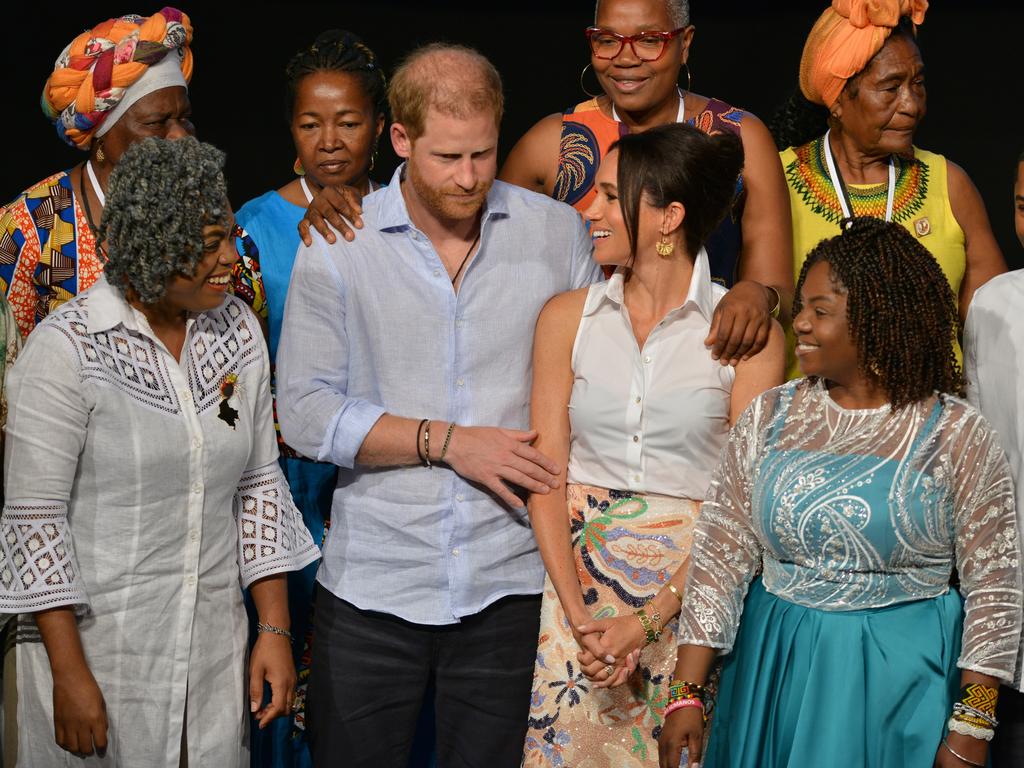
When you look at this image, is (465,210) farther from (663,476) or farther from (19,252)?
(19,252)

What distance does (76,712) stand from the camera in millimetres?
2641

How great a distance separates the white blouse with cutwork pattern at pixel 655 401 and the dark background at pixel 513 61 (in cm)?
247

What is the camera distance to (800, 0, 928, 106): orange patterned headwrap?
3574 millimetres

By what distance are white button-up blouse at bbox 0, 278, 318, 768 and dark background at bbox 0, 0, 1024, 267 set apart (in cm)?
248

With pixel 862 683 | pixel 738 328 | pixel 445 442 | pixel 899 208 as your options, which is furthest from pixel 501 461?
pixel 899 208

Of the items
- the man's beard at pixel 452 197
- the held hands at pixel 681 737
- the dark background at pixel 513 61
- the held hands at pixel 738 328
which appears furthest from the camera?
the dark background at pixel 513 61

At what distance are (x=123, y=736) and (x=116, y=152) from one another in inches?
53.9

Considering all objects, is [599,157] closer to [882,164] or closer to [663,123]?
[663,123]

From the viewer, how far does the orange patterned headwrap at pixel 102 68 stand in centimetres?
338

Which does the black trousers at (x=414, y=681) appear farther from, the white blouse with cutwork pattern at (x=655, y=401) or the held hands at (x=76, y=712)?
the held hands at (x=76, y=712)

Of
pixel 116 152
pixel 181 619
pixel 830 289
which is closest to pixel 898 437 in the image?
pixel 830 289

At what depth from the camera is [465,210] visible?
9.89 feet
